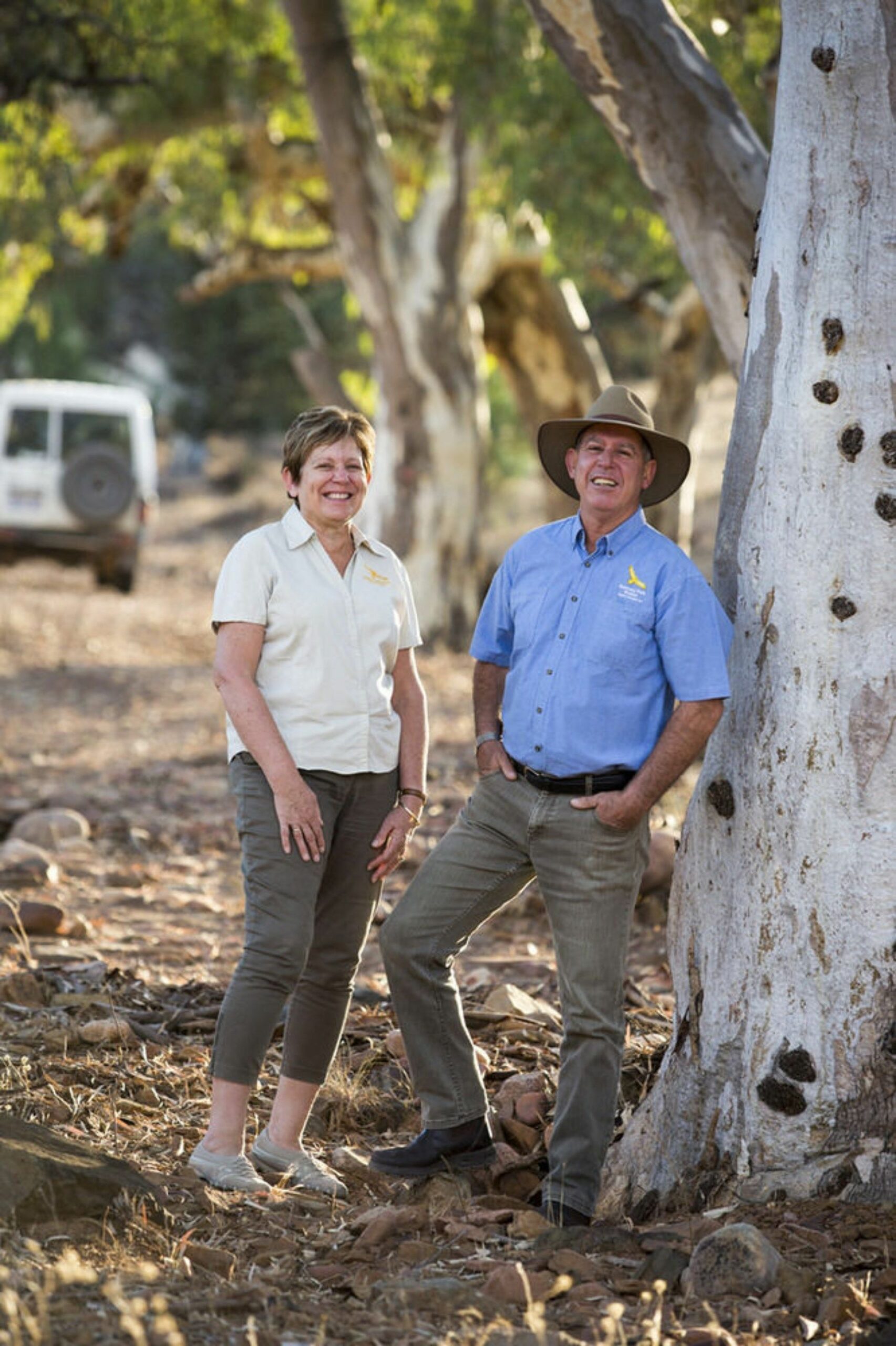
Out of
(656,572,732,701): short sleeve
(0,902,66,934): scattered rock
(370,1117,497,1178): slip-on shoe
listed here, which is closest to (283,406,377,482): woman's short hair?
(656,572,732,701): short sleeve

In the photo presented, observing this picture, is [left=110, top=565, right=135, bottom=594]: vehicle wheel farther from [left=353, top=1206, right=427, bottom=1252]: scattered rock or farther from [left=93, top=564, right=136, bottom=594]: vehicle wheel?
[left=353, top=1206, right=427, bottom=1252]: scattered rock

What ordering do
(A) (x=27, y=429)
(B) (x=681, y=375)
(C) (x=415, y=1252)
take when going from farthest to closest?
1. (A) (x=27, y=429)
2. (B) (x=681, y=375)
3. (C) (x=415, y=1252)

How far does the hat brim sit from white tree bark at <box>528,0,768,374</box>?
2.11m

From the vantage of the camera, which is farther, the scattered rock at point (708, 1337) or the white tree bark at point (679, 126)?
the white tree bark at point (679, 126)

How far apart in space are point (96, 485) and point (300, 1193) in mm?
15951

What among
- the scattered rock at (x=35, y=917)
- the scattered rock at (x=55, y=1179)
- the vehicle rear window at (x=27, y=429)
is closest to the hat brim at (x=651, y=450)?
the scattered rock at (x=55, y=1179)

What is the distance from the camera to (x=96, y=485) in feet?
63.9

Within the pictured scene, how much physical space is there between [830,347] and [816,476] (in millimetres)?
325

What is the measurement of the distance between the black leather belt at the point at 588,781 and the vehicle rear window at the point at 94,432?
16649mm

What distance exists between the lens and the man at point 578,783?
13.4ft

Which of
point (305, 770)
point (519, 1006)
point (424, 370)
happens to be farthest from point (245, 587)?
point (424, 370)

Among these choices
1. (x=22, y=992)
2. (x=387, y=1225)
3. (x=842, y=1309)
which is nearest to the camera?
(x=842, y=1309)

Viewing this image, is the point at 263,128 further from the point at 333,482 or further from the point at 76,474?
the point at 333,482

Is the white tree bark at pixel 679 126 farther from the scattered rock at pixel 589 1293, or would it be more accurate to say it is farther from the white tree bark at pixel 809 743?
the scattered rock at pixel 589 1293
